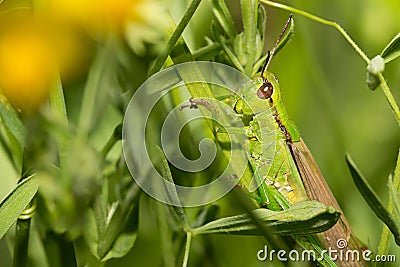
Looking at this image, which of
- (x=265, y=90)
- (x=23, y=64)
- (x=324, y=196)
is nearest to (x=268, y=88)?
(x=265, y=90)

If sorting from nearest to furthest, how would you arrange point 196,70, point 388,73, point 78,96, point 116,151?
1. point 196,70
2. point 116,151
3. point 78,96
4. point 388,73

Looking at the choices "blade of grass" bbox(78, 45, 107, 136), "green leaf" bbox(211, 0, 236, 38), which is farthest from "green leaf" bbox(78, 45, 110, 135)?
"green leaf" bbox(211, 0, 236, 38)

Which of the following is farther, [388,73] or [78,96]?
[388,73]

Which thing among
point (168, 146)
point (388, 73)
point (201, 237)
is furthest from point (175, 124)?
point (388, 73)

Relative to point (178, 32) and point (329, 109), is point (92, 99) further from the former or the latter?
point (329, 109)

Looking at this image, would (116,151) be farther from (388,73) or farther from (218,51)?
(388,73)

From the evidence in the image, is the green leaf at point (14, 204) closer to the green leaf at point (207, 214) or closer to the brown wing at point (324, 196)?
the green leaf at point (207, 214)

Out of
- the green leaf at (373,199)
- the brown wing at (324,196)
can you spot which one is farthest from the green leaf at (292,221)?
the brown wing at (324,196)
